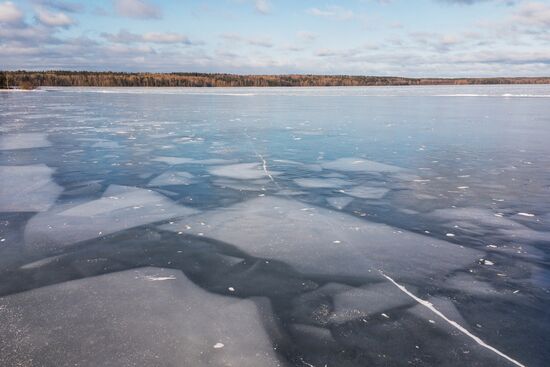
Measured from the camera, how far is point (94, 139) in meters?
11.4

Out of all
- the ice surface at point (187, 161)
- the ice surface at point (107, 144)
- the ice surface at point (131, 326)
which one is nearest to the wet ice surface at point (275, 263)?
the ice surface at point (131, 326)

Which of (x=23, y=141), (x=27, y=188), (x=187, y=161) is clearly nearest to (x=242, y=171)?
(x=187, y=161)

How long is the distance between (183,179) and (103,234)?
256cm

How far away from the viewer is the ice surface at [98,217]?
4.29 meters

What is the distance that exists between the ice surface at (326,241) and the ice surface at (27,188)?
204 centimetres

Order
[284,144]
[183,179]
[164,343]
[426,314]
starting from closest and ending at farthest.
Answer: [164,343] → [426,314] → [183,179] → [284,144]

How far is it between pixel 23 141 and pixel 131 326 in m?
10.2

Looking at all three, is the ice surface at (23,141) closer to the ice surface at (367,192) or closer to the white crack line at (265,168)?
the white crack line at (265,168)

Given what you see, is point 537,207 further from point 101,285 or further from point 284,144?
point 284,144

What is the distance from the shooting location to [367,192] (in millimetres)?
6062

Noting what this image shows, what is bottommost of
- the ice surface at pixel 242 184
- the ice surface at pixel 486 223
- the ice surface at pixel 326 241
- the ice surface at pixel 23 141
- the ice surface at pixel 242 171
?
the ice surface at pixel 23 141

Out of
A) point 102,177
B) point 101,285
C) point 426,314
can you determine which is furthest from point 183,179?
point 426,314

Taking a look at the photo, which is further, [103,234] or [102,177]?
[102,177]

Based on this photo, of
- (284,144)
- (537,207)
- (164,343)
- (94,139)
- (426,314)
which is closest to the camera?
(164,343)
